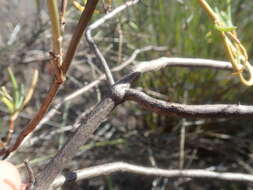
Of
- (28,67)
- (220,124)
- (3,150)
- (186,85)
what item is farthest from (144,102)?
(28,67)

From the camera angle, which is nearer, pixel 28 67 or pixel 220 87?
pixel 220 87

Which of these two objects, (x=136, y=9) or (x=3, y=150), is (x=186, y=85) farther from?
(x=3, y=150)

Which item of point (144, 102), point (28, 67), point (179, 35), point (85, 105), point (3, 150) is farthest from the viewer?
point (28, 67)

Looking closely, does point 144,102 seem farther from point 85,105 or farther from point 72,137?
point 85,105

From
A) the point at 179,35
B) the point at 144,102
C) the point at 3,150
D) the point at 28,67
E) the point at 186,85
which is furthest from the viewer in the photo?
the point at 28,67

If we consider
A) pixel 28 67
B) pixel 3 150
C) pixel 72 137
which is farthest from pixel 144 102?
pixel 28 67

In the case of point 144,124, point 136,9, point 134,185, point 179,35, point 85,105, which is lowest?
point 134,185

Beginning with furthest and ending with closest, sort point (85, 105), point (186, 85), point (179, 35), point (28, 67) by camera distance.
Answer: point (28, 67), point (85, 105), point (179, 35), point (186, 85)

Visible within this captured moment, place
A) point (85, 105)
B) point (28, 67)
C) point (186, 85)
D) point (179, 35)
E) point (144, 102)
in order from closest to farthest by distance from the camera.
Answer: point (144, 102)
point (186, 85)
point (179, 35)
point (85, 105)
point (28, 67)

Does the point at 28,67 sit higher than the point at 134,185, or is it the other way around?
the point at 28,67
